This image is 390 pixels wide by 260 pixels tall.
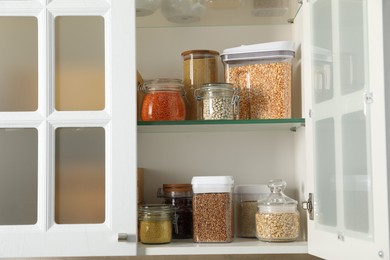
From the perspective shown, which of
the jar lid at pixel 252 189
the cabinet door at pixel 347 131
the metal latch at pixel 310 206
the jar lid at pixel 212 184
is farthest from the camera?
the jar lid at pixel 252 189

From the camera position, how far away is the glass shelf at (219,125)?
1869 millimetres

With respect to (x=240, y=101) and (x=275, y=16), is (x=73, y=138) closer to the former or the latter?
(x=240, y=101)

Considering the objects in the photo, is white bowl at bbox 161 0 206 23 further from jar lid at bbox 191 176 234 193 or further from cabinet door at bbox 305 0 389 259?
jar lid at bbox 191 176 234 193

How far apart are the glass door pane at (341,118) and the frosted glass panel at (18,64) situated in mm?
699

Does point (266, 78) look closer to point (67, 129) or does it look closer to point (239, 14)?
point (239, 14)

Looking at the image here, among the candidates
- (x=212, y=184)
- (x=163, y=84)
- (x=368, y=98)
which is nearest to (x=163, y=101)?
(x=163, y=84)

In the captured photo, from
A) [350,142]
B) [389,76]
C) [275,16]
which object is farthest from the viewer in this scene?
[275,16]

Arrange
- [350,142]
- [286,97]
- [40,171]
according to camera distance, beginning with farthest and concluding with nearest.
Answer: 1. [286,97]
2. [40,171]
3. [350,142]

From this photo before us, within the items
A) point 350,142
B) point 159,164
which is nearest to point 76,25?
point 159,164

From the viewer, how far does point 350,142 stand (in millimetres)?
1438

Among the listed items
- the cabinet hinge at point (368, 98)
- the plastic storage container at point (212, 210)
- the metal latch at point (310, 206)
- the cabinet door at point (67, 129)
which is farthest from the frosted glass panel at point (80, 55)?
the cabinet hinge at point (368, 98)

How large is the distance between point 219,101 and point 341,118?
0.46 m

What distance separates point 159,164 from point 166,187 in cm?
17

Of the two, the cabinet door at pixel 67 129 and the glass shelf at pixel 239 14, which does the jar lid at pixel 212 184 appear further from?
the glass shelf at pixel 239 14
